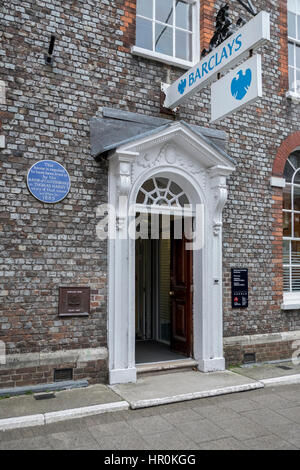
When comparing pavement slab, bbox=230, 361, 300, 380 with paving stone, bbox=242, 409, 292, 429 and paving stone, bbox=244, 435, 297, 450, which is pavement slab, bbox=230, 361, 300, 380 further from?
paving stone, bbox=244, 435, 297, 450

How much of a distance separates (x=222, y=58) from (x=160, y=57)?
155 centimetres

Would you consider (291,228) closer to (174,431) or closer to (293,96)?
(293,96)

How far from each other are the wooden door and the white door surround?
16 cm

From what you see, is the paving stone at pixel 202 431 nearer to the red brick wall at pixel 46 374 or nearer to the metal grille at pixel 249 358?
the red brick wall at pixel 46 374

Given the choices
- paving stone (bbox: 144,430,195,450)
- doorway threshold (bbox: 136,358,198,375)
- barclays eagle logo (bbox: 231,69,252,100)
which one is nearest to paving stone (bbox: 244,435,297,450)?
paving stone (bbox: 144,430,195,450)

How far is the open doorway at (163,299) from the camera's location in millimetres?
7184

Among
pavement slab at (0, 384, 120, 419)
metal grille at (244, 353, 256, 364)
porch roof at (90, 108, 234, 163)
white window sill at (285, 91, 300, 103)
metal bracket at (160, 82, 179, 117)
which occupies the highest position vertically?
white window sill at (285, 91, 300, 103)

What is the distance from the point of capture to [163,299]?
8.98m

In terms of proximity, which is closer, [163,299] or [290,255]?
[290,255]

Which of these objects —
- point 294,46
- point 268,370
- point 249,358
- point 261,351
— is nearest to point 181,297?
point 249,358

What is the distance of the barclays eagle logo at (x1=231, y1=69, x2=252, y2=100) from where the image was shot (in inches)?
207

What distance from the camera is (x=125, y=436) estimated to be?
14.0ft

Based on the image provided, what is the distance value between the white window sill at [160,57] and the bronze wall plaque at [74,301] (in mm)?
3735

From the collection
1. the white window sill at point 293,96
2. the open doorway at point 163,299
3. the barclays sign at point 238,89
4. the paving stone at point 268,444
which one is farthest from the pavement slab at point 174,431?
the white window sill at point 293,96
